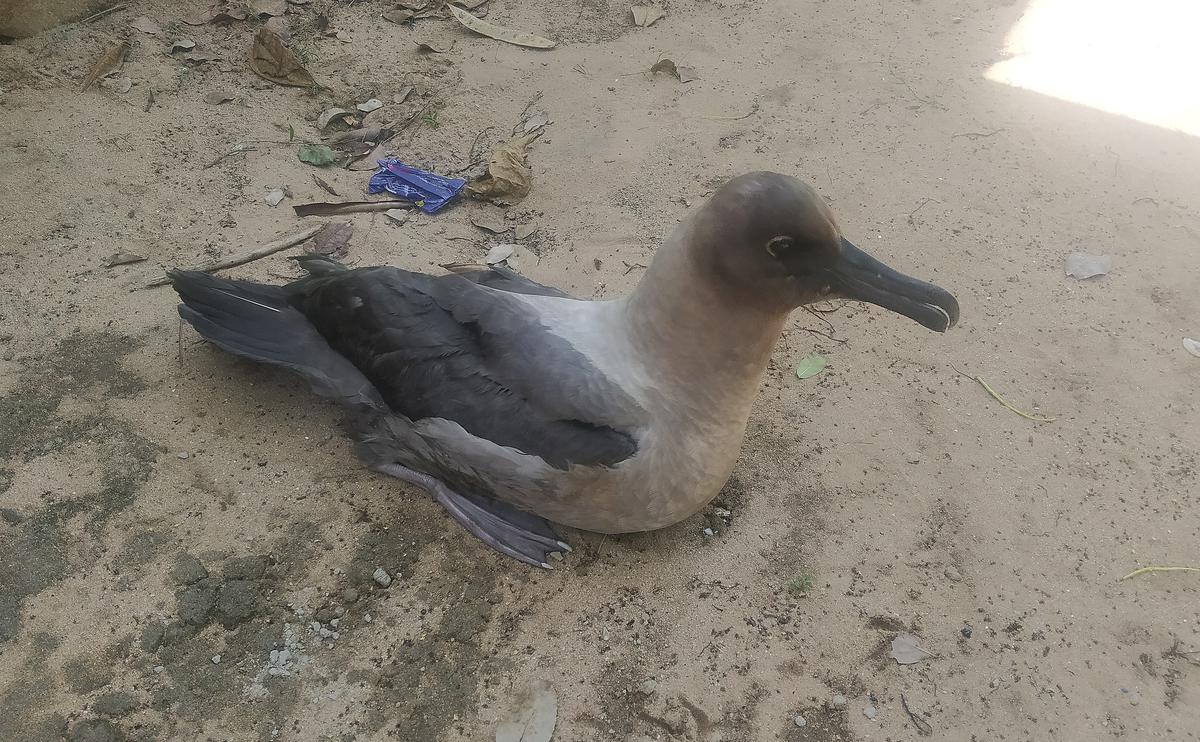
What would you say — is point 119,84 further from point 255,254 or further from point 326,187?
point 255,254

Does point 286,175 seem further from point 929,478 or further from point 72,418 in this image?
point 929,478

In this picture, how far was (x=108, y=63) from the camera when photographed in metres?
4.81

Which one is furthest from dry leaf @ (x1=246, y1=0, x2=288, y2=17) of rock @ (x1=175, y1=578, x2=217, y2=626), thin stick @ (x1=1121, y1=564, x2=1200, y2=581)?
thin stick @ (x1=1121, y1=564, x2=1200, y2=581)

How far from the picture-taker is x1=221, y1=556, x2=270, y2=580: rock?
109 inches

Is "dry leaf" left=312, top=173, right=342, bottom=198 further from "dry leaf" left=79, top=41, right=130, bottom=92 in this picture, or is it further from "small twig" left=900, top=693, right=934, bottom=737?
"small twig" left=900, top=693, right=934, bottom=737

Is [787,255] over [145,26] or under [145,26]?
over

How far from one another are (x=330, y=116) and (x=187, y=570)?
3142 millimetres

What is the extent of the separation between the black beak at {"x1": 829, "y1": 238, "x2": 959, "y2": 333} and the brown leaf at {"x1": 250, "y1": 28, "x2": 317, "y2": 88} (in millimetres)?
4017

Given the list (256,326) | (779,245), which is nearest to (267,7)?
(256,326)

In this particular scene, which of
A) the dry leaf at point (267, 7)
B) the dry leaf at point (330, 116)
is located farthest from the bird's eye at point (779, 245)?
the dry leaf at point (267, 7)

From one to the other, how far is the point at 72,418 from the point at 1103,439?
174 inches

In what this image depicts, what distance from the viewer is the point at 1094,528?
3.07 metres

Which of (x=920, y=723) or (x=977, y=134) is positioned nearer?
(x=920, y=723)

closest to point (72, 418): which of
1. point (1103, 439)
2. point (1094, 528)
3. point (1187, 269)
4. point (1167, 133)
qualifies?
point (1094, 528)
